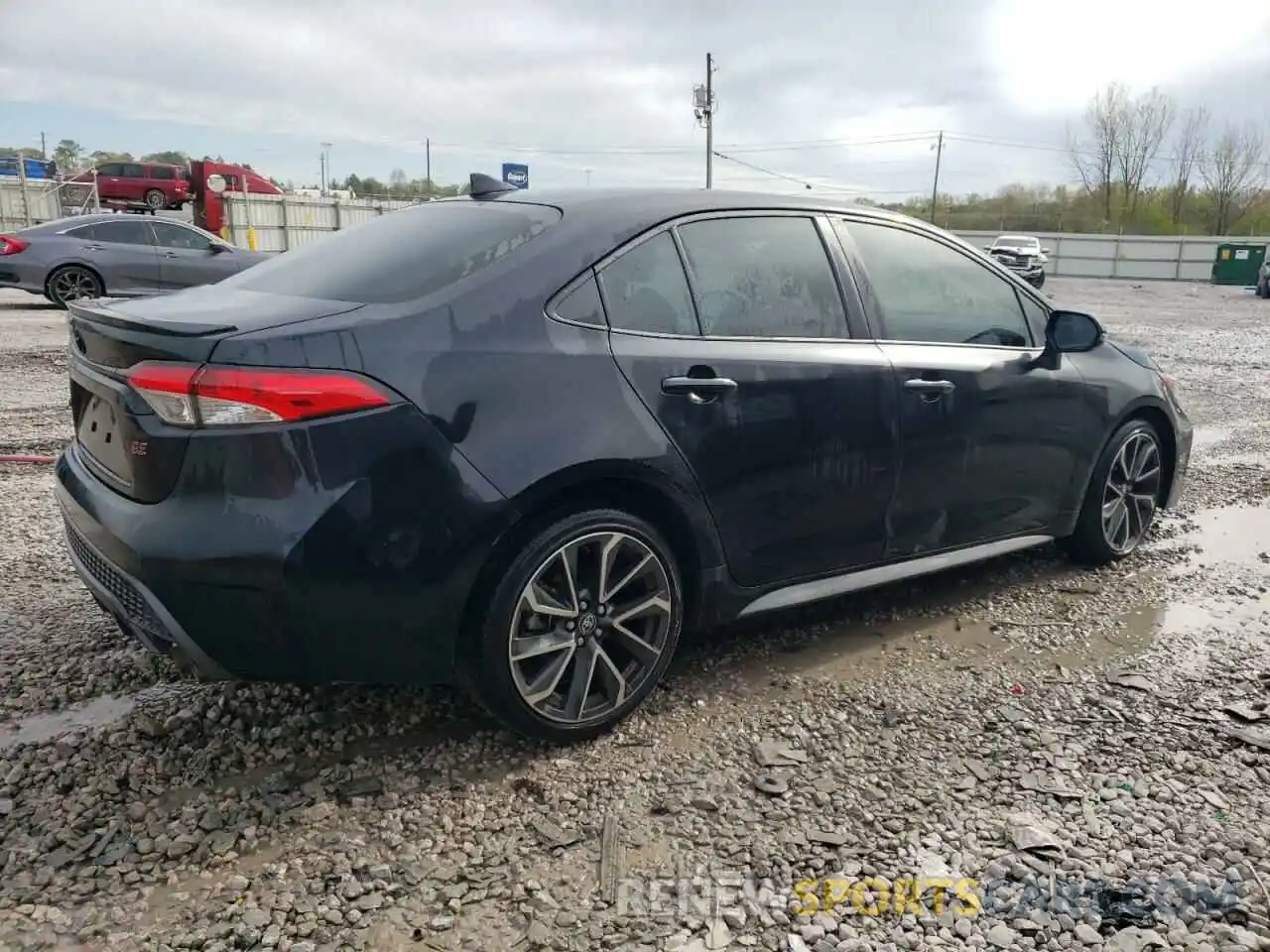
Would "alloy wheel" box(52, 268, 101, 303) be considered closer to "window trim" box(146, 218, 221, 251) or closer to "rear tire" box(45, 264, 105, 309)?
"rear tire" box(45, 264, 105, 309)

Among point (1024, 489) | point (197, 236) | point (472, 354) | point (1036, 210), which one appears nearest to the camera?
point (472, 354)

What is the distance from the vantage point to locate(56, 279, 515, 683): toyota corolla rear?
2.45 metres

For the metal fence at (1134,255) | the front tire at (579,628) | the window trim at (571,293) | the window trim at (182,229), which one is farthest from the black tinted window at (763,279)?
the metal fence at (1134,255)

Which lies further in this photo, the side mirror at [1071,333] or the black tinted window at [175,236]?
the black tinted window at [175,236]

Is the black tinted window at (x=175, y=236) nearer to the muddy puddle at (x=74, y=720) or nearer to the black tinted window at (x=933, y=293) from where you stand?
the muddy puddle at (x=74, y=720)

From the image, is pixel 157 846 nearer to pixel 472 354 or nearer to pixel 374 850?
pixel 374 850

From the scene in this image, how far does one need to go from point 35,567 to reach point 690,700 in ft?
9.83

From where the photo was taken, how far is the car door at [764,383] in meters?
3.07

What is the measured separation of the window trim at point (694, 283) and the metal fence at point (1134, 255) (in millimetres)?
45532

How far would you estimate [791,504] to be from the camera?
3363 mm

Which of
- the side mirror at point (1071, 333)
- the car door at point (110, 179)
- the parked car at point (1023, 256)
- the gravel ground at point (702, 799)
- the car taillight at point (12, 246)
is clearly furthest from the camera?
the car door at point (110, 179)

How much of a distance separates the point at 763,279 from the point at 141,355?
197 cm

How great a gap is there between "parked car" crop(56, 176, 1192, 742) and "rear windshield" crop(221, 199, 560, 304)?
0.02m

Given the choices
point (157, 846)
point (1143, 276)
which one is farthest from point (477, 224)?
point (1143, 276)
